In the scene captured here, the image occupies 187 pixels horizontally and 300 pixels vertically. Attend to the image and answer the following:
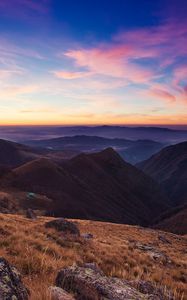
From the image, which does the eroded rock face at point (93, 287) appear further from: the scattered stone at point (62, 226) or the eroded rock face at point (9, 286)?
the scattered stone at point (62, 226)

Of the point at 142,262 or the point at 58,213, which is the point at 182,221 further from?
the point at 142,262

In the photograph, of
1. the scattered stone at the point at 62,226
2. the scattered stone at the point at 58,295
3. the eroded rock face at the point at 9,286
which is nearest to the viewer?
the eroded rock face at the point at 9,286

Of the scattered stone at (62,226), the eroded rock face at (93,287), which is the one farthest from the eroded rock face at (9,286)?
the scattered stone at (62,226)

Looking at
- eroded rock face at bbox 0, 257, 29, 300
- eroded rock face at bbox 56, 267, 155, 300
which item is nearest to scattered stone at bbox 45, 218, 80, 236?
eroded rock face at bbox 56, 267, 155, 300

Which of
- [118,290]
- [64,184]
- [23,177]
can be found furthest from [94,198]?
[118,290]

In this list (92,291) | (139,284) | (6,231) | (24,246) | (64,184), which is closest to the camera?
(92,291)

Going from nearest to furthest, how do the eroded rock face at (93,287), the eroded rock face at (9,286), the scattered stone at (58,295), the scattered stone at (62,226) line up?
the eroded rock face at (9,286)
the scattered stone at (58,295)
the eroded rock face at (93,287)
the scattered stone at (62,226)
